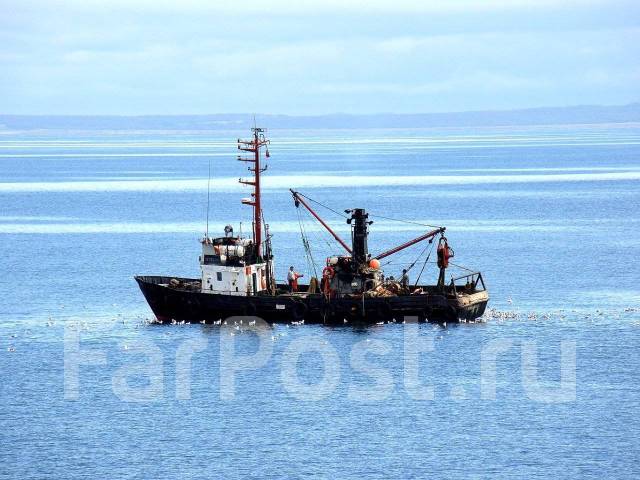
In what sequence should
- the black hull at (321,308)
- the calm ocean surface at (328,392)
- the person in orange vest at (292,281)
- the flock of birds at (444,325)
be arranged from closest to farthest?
the calm ocean surface at (328,392)
the black hull at (321,308)
the flock of birds at (444,325)
the person in orange vest at (292,281)

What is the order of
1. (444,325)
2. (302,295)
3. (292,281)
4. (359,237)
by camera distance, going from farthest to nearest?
(292,281)
(359,237)
(302,295)
(444,325)

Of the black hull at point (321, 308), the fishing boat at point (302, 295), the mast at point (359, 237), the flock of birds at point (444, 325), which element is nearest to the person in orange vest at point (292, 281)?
the fishing boat at point (302, 295)

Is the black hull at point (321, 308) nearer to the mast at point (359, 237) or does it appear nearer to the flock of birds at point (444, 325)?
the flock of birds at point (444, 325)

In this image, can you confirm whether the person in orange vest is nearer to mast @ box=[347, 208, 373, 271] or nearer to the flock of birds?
the flock of birds

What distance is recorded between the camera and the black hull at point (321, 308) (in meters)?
80.0

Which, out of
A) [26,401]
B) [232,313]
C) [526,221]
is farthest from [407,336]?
[526,221]

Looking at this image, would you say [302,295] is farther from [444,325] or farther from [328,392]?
[328,392]

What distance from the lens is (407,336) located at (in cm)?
7762

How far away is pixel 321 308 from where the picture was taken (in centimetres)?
8038

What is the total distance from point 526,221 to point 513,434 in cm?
10469

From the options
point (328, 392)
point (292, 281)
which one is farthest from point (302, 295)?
point (328, 392)

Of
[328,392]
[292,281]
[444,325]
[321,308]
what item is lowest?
[328,392]

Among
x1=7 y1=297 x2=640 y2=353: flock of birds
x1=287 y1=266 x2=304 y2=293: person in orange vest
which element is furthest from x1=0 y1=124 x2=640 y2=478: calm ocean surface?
x1=287 y1=266 x2=304 y2=293: person in orange vest

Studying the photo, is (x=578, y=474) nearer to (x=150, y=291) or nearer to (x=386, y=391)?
(x=386, y=391)
